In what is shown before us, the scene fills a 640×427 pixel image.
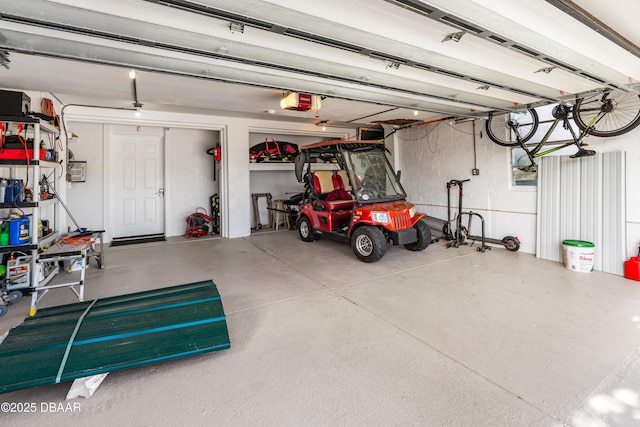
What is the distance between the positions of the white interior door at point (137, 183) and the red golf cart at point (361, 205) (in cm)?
350

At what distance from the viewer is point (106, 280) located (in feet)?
12.7

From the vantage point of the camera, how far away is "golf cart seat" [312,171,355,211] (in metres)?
5.34

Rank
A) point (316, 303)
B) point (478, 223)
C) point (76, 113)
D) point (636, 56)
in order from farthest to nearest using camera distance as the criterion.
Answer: point (478, 223) → point (76, 113) → point (316, 303) → point (636, 56)

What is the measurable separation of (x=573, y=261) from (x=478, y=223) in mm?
1780

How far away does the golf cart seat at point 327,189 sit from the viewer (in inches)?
210

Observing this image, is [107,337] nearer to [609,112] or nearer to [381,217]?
[381,217]

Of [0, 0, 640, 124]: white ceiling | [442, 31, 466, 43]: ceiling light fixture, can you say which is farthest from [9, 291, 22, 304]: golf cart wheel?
[442, 31, 466, 43]: ceiling light fixture

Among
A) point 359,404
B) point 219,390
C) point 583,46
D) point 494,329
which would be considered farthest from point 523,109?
point 219,390

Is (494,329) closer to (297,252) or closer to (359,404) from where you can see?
(359,404)

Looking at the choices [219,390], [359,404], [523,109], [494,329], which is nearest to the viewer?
[359,404]

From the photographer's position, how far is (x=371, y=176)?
4980mm

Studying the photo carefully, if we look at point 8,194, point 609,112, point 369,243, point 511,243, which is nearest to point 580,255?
point 511,243

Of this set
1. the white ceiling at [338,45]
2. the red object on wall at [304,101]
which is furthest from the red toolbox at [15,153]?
the red object on wall at [304,101]

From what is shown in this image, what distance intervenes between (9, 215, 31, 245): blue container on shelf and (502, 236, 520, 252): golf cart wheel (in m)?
6.58
